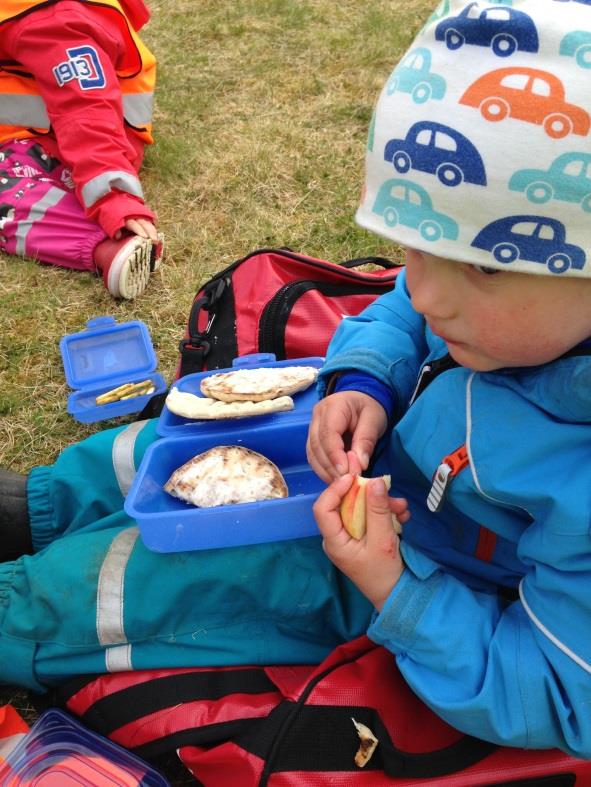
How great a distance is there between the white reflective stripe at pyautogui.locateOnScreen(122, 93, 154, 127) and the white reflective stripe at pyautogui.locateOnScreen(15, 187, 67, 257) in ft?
1.50

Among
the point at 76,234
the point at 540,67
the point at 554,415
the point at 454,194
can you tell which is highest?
the point at 540,67

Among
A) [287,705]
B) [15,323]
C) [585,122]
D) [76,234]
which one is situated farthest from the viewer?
[76,234]

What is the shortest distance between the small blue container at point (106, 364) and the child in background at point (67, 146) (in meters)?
0.21

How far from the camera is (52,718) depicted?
4.05 ft

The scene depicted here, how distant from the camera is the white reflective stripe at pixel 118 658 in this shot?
3.92 feet

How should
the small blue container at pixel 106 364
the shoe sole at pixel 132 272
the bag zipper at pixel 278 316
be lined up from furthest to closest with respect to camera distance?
the shoe sole at pixel 132 272, the small blue container at pixel 106 364, the bag zipper at pixel 278 316

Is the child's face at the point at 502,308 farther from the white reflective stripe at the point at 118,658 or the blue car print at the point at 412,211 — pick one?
the white reflective stripe at the point at 118,658

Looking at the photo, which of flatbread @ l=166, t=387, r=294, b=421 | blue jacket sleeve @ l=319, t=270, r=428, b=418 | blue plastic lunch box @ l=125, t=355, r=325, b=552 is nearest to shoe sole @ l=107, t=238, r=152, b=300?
blue plastic lunch box @ l=125, t=355, r=325, b=552

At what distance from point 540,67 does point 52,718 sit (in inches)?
46.7

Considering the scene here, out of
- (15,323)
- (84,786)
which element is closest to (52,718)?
(84,786)

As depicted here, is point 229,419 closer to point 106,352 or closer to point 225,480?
point 225,480

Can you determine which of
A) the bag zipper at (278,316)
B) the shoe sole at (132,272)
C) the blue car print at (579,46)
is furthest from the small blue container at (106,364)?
the blue car print at (579,46)

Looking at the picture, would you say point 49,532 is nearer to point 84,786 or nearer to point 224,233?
point 84,786

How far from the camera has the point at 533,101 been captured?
0.69 metres
